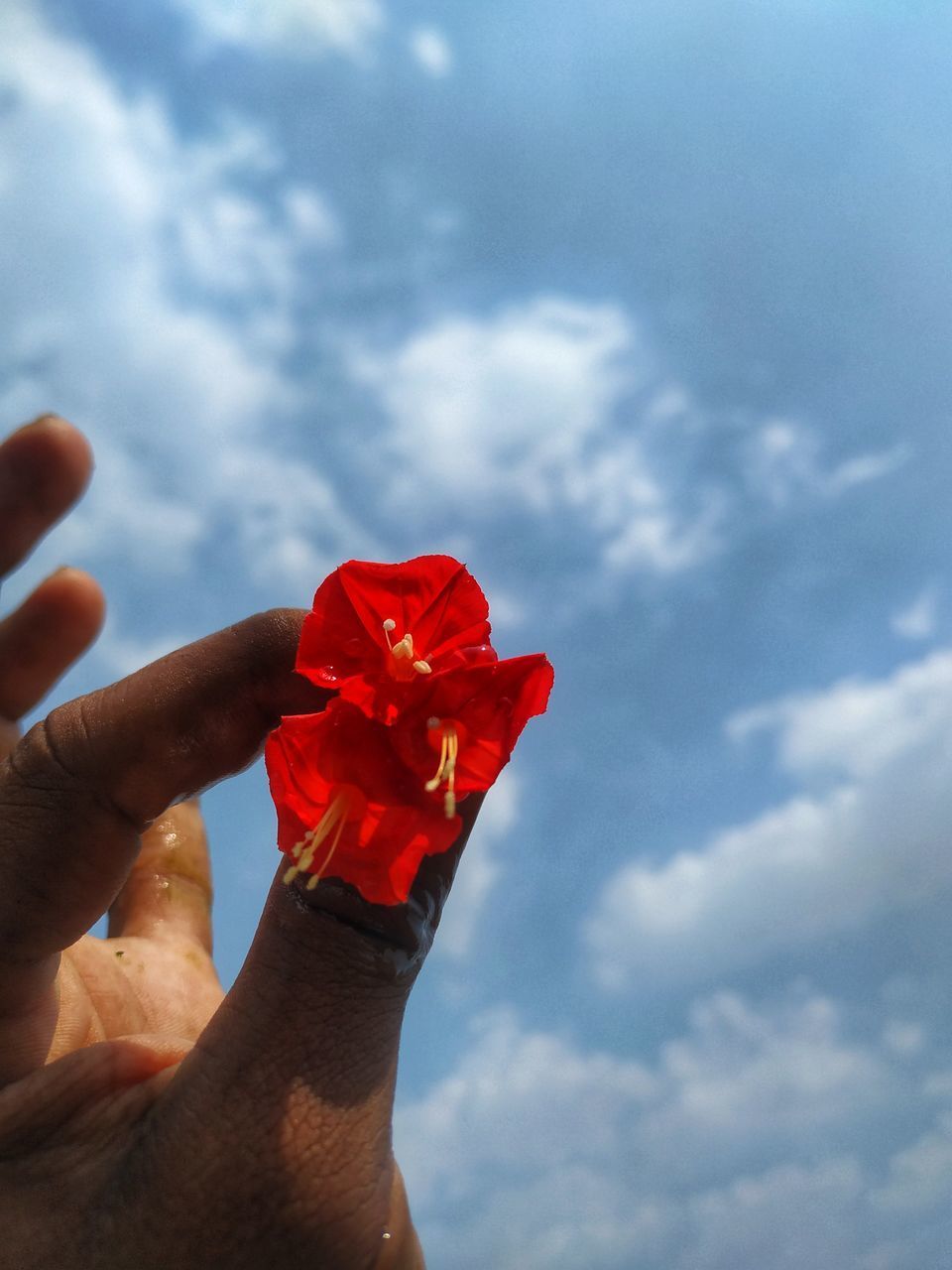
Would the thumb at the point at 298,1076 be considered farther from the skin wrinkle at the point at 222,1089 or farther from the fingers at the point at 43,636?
the fingers at the point at 43,636

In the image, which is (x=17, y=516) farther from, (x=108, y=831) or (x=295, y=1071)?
(x=295, y=1071)

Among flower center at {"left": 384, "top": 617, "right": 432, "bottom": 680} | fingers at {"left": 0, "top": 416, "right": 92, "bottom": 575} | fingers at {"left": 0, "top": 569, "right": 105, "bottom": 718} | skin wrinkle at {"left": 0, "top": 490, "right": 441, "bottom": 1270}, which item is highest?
fingers at {"left": 0, "top": 416, "right": 92, "bottom": 575}

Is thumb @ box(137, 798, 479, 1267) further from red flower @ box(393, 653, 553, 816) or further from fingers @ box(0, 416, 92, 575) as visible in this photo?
fingers @ box(0, 416, 92, 575)

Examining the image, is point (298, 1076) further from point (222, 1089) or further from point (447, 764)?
point (447, 764)

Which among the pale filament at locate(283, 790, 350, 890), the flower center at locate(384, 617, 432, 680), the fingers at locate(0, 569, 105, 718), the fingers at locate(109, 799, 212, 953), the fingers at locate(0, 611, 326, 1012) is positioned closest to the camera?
the pale filament at locate(283, 790, 350, 890)

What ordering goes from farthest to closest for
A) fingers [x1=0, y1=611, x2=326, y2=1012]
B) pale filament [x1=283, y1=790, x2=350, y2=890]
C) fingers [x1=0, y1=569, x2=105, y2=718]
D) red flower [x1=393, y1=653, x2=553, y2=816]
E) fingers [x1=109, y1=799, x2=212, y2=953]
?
fingers [x1=0, y1=569, x2=105, y2=718] → fingers [x1=109, y1=799, x2=212, y2=953] → fingers [x1=0, y1=611, x2=326, y2=1012] → red flower [x1=393, y1=653, x2=553, y2=816] → pale filament [x1=283, y1=790, x2=350, y2=890]

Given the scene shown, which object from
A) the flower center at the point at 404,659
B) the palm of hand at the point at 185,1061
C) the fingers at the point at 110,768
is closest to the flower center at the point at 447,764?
the flower center at the point at 404,659

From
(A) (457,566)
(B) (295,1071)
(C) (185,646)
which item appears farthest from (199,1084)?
(A) (457,566)

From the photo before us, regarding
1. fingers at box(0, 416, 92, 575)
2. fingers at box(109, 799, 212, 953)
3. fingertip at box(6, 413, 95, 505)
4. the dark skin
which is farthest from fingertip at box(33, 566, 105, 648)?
the dark skin
